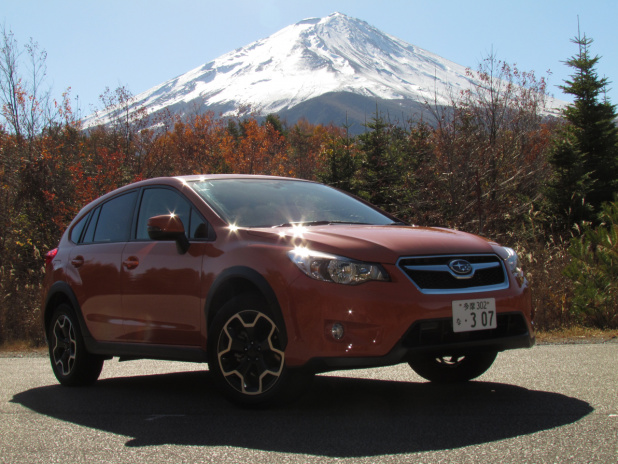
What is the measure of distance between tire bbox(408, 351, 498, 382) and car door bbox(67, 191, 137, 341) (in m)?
2.48

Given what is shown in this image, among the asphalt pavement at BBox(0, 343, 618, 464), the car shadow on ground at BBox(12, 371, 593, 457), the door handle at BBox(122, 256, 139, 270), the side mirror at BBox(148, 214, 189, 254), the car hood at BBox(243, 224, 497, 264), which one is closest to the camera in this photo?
the asphalt pavement at BBox(0, 343, 618, 464)

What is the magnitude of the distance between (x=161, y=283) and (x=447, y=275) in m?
2.20

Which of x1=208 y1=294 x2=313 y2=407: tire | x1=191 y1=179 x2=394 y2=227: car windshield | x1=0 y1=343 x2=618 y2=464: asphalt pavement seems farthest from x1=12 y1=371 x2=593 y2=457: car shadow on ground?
x1=191 y1=179 x2=394 y2=227: car windshield

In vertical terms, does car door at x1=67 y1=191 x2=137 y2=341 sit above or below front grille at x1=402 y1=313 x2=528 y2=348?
above

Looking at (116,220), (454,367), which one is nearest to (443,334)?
(454,367)

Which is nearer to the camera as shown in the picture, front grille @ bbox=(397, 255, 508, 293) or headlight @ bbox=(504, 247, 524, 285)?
front grille @ bbox=(397, 255, 508, 293)

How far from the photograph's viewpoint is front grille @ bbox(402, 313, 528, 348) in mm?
4391

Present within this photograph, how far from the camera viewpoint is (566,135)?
25.2 metres

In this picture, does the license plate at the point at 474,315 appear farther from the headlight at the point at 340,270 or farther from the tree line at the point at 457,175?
the tree line at the point at 457,175

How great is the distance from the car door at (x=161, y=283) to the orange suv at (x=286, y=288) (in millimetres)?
12

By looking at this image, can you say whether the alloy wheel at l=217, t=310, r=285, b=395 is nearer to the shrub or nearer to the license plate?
the license plate

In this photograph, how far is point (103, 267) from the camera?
6.35 m

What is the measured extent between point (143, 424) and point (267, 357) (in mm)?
886

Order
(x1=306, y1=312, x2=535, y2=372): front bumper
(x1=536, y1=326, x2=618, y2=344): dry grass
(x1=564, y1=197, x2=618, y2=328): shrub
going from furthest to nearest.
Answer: (x1=564, y1=197, x2=618, y2=328): shrub < (x1=536, y1=326, x2=618, y2=344): dry grass < (x1=306, y1=312, x2=535, y2=372): front bumper
